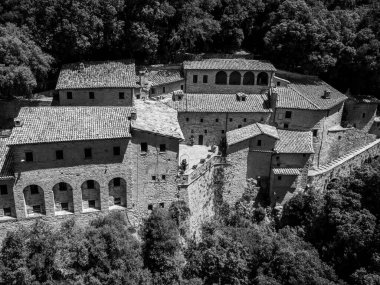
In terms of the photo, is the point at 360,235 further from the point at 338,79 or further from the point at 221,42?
the point at 221,42

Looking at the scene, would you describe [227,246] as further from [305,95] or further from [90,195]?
[305,95]

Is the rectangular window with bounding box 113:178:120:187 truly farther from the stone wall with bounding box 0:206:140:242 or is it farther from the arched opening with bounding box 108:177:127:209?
the stone wall with bounding box 0:206:140:242

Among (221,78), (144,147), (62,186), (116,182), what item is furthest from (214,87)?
(62,186)

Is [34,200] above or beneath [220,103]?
beneath

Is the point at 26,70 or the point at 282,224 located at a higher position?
the point at 26,70

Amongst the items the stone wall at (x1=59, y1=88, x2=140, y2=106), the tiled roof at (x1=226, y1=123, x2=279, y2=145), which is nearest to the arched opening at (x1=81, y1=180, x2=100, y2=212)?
the stone wall at (x1=59, y1=88, x2=140, y2=106)

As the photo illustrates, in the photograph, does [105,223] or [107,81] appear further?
[107,81]

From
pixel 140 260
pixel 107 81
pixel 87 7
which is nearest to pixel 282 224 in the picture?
pixel 140 260
